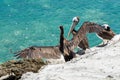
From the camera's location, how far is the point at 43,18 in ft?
73.3

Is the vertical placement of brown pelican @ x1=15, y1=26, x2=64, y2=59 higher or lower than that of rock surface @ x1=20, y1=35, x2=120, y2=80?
lower

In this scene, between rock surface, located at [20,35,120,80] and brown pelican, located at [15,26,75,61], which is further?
brown pelican, located at [15,26,75,61]

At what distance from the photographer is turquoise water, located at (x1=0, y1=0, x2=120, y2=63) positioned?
20.0m

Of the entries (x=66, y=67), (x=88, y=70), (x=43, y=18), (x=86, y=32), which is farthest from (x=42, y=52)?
(x=43, y=18)

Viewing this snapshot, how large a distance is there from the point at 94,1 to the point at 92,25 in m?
12.7

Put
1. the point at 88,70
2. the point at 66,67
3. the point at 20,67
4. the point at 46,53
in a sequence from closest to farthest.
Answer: the point at 88,70
the point at 66,67
the point at 20,67
the point at 46,53

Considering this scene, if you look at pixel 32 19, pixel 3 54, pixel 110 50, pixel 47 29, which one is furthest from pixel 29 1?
pixel 110 50

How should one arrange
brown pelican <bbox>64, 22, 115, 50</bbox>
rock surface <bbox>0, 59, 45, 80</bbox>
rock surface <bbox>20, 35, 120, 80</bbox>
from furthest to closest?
1. brown pelican <bbox>64, 22, 115, 50</bbox>
2. rock surface <bbox>0, 59, 45, 80</bbox>
3. rock surface <bbox>20, 35, 120, 80</bbox>

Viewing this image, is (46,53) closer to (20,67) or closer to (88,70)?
(20,67)

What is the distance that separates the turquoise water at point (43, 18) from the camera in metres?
20.0

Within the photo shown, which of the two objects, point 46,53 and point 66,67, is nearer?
point 66,67

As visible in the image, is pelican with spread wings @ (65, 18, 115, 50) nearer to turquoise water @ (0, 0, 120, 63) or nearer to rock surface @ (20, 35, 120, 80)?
rock surface @ (20, 35, 120, 80)

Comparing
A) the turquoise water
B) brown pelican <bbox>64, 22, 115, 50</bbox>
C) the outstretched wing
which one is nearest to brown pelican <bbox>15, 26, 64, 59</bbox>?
the outstretched wing

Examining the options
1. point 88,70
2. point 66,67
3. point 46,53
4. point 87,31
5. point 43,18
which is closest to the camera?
point 88,70
